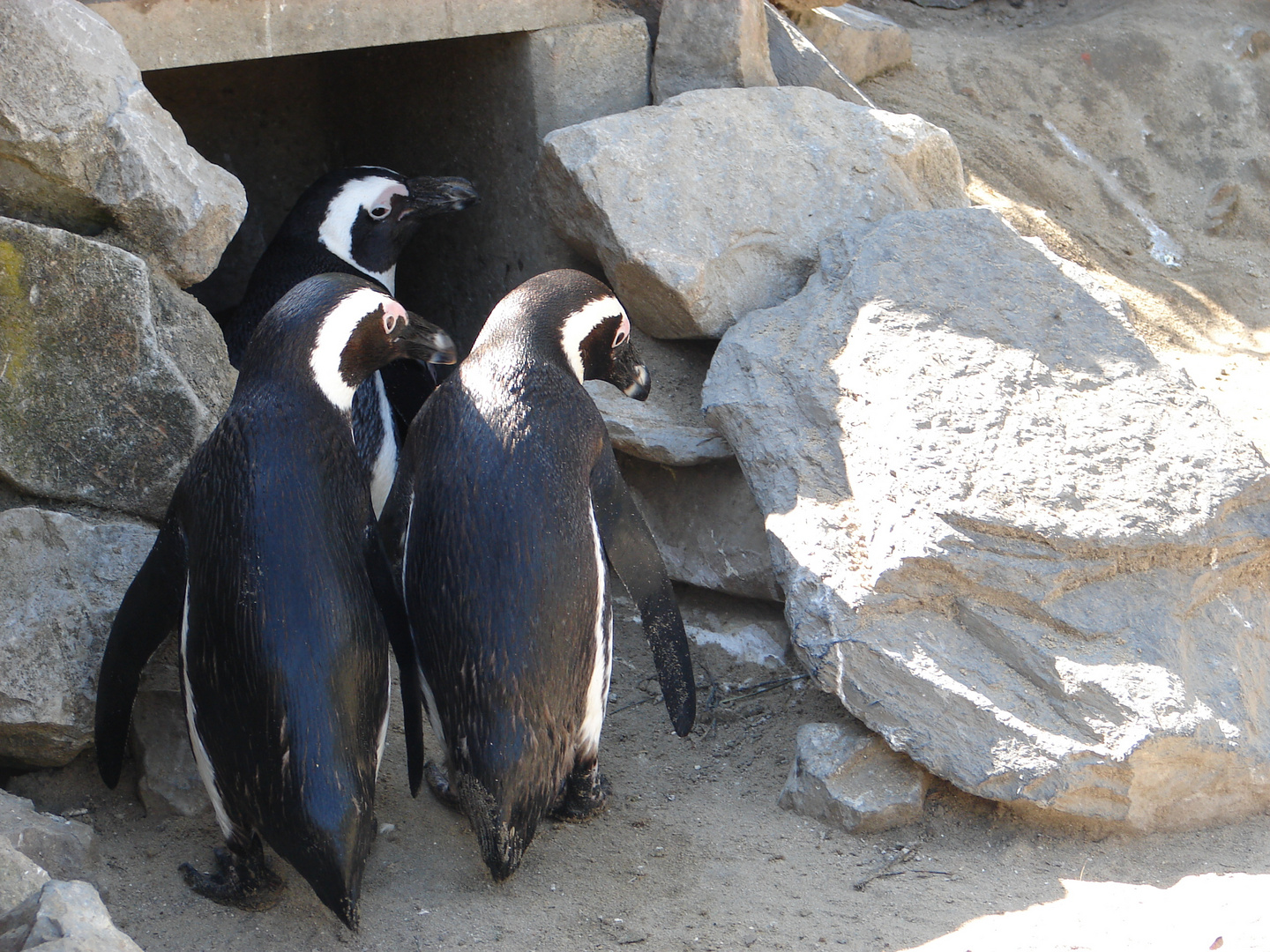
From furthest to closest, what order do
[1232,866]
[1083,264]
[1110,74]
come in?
[1110,74], [1083,264], [1232,866]

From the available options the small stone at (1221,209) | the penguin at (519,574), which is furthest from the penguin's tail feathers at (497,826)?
the small stone at (1221,209)

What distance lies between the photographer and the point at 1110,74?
543 cm

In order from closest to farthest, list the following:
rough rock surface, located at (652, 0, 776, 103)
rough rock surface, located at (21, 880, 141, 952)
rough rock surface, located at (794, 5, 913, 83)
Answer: rough rock surface, located at (21, 880, 141, 952)
rough rock surface, located at (652, 0, 776, 103)
rough rock surface, located at (794, 5, 913, 83)

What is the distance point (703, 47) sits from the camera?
3.72 meters

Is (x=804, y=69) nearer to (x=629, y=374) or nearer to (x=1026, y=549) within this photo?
(x=629, y=374)

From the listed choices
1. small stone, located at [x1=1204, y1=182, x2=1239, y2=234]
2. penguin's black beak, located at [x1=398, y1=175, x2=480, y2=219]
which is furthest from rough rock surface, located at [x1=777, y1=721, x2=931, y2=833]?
small stone, located at [x1=1204, y1=182, x2=1239, y2=234]

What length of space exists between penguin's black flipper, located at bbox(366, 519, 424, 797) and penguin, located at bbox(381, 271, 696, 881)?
5 cm

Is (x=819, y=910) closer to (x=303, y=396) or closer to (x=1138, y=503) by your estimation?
(x=1138, y=503)

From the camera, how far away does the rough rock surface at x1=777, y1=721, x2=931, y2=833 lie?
2436 mm

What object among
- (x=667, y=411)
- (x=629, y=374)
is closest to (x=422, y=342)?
(x=629, y=374)

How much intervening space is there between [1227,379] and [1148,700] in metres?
1.79

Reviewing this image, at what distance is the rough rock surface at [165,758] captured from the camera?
2439 millimetres

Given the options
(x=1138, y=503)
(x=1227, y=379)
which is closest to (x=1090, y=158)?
(x=1227, y=379)

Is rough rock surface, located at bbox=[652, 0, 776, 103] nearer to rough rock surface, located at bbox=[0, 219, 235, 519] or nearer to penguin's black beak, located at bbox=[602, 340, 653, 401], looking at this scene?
penguin's black beak, located at bbox=[602, 340, 653, 401]
